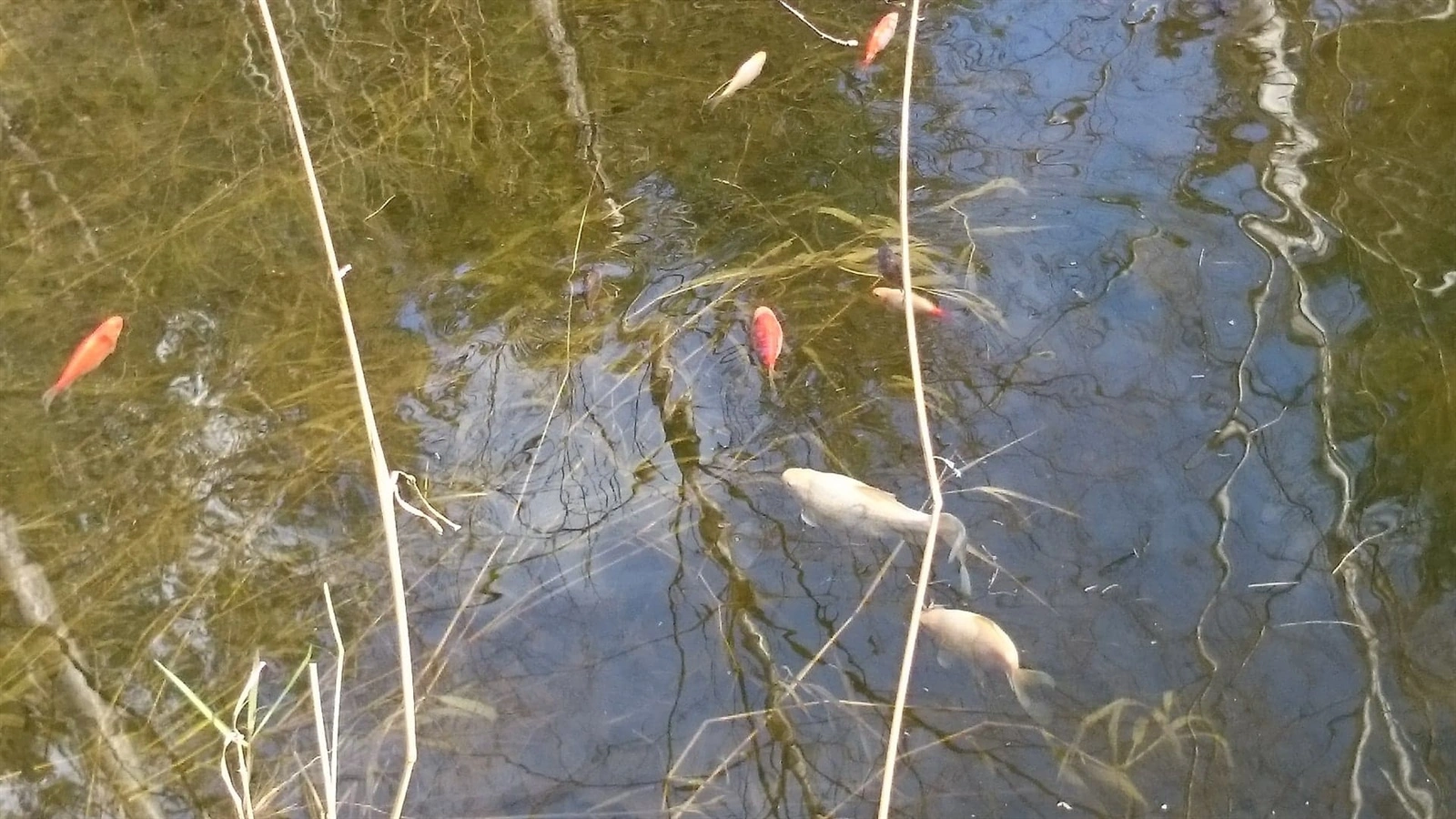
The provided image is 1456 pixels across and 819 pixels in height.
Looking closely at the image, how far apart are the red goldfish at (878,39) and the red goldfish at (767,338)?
4.00 feet

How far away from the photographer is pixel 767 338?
2748 mm

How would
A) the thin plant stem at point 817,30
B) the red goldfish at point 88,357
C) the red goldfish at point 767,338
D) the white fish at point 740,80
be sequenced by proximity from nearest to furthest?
1. the red goldfish at point 767,338
2. the red goldfish at point 88,357
3. the white fish at point 740,80
4. the thin plant stem at point 817,30

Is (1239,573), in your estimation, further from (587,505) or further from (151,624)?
(151,624)

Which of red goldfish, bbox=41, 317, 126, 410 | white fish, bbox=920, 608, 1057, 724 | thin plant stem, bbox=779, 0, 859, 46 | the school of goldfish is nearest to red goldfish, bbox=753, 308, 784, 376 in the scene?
the school of goldfish

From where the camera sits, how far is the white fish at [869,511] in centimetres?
230

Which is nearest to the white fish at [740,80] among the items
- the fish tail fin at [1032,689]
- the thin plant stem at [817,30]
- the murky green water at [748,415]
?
the murky green water at [748,415]

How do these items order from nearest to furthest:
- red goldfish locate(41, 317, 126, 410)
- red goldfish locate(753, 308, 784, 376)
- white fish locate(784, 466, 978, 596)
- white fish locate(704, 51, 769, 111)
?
white fish locate(784, 466, 978, 596) → red goldfish locate(753, 308, 784, 376) → red goldfish locate(41, 317, 126, 410) → white fish locate(704, 51, 769, 111)

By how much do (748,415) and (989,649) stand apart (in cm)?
82

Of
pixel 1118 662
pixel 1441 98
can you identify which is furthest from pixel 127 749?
pixel 1441 98

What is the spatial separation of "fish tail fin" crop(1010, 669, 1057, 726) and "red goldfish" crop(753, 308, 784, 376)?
0.95 meters

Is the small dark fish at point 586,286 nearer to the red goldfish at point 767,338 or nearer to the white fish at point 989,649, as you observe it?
the red goldfish at point 767,338

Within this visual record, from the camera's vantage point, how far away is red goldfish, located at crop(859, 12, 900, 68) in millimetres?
3607

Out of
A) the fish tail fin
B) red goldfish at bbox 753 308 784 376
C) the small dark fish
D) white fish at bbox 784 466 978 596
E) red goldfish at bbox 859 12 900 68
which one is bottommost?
the fish tail fin

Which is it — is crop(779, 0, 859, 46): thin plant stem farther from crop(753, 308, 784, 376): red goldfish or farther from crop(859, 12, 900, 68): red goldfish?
crop(753, 308, 784, 376): red goldfish
